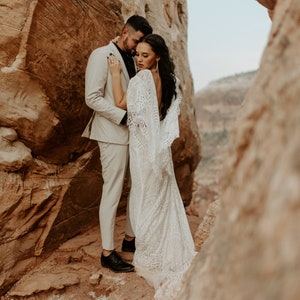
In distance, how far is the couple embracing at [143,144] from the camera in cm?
314

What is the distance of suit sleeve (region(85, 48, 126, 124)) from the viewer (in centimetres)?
322

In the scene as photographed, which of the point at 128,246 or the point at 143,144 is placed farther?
the point at 128,246

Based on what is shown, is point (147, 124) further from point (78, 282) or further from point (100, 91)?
point (78, 282)

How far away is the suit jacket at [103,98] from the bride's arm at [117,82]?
4cm

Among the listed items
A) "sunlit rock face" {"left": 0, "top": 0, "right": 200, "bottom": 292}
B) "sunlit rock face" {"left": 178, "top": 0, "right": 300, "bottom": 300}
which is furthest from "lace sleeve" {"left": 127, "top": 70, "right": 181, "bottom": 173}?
"sunlit rock face" {"left": 178, "top": 0, "right": 300, "bottom": 300}

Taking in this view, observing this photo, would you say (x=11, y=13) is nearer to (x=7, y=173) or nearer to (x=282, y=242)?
(x=7, y=173)

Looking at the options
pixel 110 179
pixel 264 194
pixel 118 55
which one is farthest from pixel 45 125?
pixel 264 194

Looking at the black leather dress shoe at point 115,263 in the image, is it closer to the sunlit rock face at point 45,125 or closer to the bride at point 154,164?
the bride at point 154,164

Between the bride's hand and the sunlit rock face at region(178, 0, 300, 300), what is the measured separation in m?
1.97

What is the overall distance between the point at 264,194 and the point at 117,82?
248 centimetres

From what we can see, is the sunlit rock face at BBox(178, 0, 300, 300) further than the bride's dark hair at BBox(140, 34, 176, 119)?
No

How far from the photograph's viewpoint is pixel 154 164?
3143mm

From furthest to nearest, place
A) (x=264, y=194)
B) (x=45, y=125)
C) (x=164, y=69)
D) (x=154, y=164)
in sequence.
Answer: (x=45, y=125)
(x=164, y=69)
(x=154, y=164)
(x=264, y=194)

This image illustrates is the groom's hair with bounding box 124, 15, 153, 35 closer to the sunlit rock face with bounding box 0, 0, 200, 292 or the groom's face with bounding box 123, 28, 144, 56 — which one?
the groom's face with bounding box 123, 28, 144, 56
